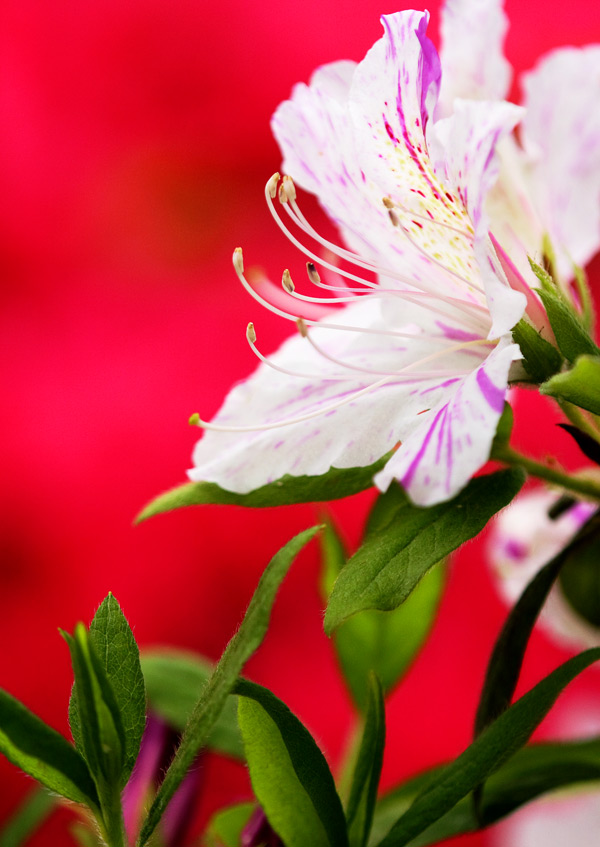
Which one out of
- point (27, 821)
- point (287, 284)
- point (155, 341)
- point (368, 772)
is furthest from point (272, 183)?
point (155, 341)

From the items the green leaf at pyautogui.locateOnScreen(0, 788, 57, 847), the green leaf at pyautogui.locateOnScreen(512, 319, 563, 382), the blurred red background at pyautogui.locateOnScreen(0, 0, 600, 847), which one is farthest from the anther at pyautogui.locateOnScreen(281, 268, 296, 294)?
the blurred red background at pyautogui.locateOnScreen(0, 0, 600, 847)

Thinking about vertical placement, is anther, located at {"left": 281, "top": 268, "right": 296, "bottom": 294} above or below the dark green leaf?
above

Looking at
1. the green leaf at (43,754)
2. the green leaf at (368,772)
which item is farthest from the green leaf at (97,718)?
the green leaf at (368,772)

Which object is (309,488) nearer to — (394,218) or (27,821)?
(394,218)

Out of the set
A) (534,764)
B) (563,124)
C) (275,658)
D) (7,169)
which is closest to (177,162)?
(7,169)

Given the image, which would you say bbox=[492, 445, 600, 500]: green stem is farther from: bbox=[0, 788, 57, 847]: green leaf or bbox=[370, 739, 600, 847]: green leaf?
bbox=[0, 788, 57, 847]: green leaf

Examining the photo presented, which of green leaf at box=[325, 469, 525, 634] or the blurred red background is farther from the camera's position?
the blurred red background

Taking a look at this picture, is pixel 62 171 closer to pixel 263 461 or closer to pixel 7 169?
pixel 7 169
